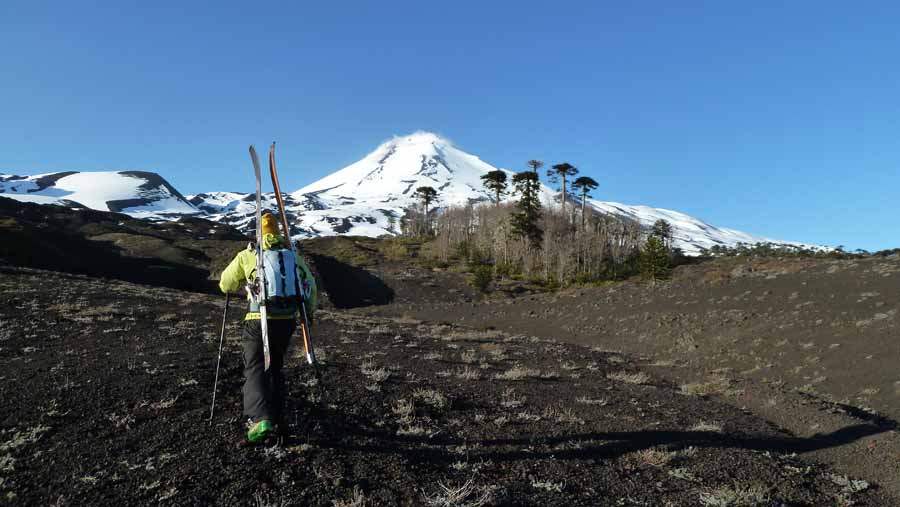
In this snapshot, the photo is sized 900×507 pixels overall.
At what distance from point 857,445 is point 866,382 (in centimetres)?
719

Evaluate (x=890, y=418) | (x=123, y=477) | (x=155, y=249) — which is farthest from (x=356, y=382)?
(x=155, y=249)

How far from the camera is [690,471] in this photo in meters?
6.07

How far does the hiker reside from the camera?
Answer: 5160mm

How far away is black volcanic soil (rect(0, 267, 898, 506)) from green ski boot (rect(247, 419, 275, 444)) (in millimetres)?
205

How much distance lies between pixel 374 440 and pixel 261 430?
1489 millimetres

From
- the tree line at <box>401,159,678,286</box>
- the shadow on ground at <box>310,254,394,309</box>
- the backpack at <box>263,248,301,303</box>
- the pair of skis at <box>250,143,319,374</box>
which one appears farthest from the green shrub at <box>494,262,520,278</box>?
the backpack at <box>263,248,301,303</box>

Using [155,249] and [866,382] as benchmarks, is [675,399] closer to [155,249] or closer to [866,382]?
[866,382]

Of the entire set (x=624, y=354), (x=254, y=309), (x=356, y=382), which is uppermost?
(x=254, y=309)

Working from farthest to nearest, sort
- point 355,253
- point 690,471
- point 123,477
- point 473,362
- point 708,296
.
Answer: point 355,253 < point 708,296 < point 473,362 < point 690,471 < point 123,477

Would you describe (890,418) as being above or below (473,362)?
below

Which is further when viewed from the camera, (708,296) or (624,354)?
(708,296)

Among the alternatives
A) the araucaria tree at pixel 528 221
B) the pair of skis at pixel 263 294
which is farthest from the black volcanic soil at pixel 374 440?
the araucaria tree at pixel 528 221

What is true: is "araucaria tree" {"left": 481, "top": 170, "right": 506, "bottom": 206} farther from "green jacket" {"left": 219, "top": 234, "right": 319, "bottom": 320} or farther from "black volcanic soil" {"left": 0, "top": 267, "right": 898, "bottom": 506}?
"green jacket" {"left": 219, "top": 234, "right": 319, "bottom": 320}

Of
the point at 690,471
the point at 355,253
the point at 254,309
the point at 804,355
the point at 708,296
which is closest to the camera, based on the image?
the point at 254,309
